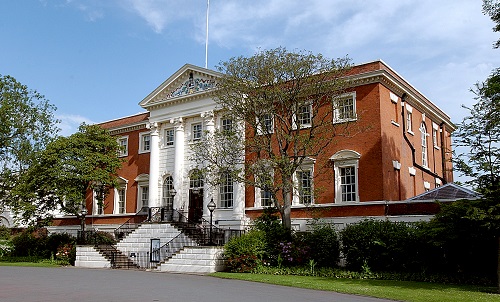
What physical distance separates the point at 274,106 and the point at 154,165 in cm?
1196

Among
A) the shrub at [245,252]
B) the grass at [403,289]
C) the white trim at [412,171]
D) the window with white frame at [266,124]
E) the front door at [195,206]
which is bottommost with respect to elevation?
the grass at [403,289]

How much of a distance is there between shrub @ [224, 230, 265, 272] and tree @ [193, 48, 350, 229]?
1812mm

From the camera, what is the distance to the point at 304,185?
89.5ft

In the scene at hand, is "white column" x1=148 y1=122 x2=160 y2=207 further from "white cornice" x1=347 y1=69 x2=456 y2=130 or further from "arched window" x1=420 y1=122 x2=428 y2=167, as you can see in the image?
"arched window" x1=420 y1=122 x2=428 y2=167

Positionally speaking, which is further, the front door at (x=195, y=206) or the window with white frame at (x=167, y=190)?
the window with white frame at (x=167, y=190)

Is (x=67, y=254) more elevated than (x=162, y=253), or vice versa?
(x=162, y=253)

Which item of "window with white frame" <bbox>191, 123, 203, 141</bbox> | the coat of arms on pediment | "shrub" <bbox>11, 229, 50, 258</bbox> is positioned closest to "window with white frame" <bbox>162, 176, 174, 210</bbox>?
"window with white frame" <bbox>191, 123, 203, 141</bbox>

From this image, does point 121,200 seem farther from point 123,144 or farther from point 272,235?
point 272,235

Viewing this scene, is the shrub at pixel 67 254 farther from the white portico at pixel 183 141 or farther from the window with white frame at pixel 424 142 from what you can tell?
the window with white frame at pixel 424 142

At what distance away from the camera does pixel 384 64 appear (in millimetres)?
26484

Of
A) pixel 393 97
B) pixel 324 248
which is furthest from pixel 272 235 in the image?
pixel 393 97

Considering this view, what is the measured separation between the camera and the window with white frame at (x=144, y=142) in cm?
3597

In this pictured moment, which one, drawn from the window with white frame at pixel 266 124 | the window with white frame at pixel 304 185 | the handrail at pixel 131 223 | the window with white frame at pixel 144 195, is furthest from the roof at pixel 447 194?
the window with white frame at pixel 144 195

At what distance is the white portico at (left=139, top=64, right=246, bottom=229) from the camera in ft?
98.8
